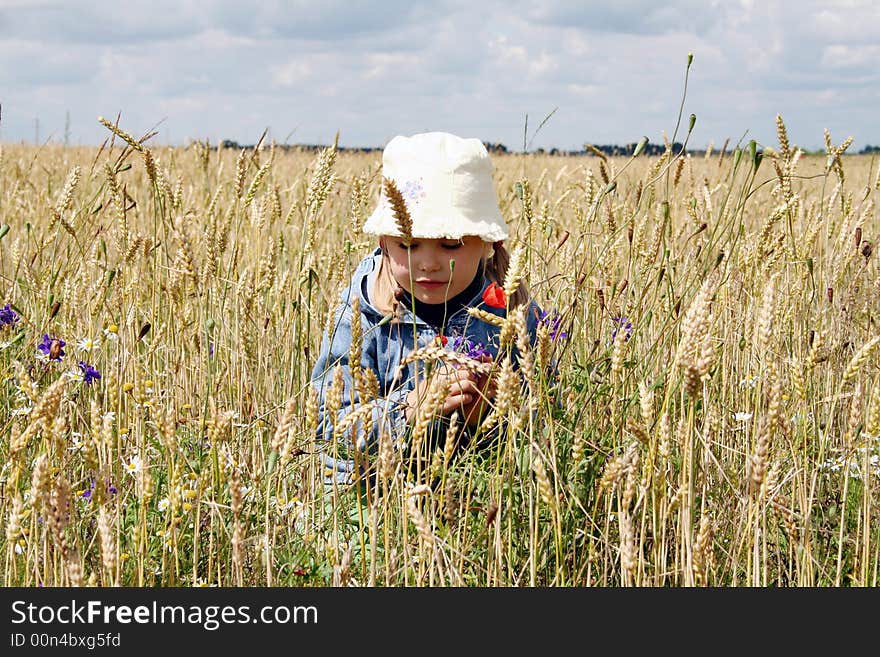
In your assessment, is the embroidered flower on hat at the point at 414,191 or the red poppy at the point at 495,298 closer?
the red poppy at the point at 495,298

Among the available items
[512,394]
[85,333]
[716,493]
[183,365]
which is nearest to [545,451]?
[512,394]

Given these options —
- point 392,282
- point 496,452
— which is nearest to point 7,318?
point 392,282

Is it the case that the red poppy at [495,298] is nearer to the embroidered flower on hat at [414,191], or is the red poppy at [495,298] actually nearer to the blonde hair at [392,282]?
the blonde hair at [392,282]

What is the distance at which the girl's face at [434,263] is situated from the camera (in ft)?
6.38

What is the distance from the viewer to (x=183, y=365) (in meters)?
2.03

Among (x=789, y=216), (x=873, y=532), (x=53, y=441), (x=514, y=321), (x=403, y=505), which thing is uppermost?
(x=789, y=216)

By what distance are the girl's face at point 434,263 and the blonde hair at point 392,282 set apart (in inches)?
2.4

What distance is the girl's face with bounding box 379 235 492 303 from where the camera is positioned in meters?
1.95

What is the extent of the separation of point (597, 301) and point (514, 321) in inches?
37.0

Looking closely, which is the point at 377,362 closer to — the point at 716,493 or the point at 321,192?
the point at 321,192

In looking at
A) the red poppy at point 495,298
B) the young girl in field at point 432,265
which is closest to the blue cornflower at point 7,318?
the young girl in field at point 432,265

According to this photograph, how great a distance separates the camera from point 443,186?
6.49ft

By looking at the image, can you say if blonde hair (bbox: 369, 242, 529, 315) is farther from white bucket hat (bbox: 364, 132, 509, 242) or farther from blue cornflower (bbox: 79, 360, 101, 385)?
blue cornflower (bbox: 79, 360, 101, 385)

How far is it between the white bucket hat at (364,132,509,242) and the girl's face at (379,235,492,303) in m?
0.05
